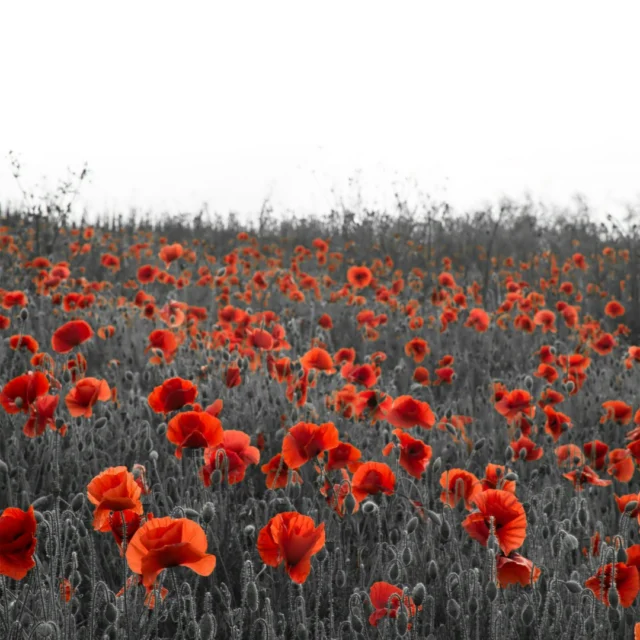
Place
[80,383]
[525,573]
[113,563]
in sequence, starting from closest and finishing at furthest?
[525,573] → [113,563] → [80,383]

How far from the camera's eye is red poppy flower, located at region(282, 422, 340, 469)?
1707 millimetres

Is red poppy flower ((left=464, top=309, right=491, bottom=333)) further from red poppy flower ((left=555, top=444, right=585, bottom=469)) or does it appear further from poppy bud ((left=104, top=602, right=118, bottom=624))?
poppy bud ((left=104, top=602, right=118, bottom=624))

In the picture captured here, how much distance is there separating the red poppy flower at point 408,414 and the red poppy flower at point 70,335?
1.17m

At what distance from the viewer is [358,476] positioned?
166 centimetres

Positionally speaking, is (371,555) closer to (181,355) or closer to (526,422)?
(526,422)

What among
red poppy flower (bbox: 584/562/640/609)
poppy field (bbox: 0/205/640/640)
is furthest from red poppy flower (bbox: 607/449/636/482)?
red poppy flower (bbox: 584/562/640/609)

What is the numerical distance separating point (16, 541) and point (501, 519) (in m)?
0.92

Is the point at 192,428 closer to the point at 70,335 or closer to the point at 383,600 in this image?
the point at 383,600

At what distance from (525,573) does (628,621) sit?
61 cm

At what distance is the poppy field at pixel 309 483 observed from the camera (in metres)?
1.37

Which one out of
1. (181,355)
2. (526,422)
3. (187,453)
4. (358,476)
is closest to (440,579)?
(358,476)

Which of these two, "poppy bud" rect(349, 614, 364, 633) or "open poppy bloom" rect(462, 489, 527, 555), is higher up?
"open poppy bloom" rect(462, 489, 527, 555)

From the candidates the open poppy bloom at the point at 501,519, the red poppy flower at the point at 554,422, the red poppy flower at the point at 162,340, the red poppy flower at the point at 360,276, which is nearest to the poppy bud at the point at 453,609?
the open poppy bloom at the point at 501,519

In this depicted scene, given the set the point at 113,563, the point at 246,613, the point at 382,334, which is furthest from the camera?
the point at 382,334
